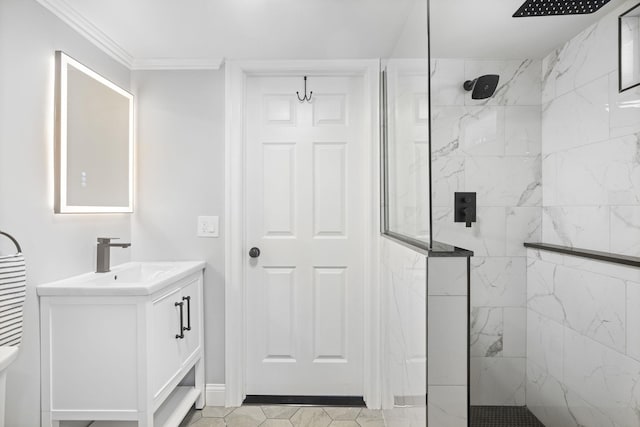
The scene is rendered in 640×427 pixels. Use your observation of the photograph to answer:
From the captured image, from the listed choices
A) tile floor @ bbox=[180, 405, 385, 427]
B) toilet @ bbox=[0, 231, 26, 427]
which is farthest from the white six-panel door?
toilet @ bbox=[0, 231, 26, 427]

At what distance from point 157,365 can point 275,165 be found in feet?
4.25

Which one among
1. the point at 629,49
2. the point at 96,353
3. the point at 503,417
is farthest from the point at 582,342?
the point at 96,353

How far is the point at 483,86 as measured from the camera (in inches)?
79.8

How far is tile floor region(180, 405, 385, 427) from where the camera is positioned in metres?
2.03

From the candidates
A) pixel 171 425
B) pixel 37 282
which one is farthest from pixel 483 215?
pixel 37 282

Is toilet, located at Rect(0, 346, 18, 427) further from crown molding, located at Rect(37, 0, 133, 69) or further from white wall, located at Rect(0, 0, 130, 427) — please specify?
crown molding, located at Rect(37, 0, 133, 69)

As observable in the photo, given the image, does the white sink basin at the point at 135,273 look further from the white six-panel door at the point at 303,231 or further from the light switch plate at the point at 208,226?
the white six-panel door at the point at 303,231

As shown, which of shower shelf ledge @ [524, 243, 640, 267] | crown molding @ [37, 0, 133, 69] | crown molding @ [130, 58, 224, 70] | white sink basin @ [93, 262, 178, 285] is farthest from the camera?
crown molding @ [130, 58, 224, 70]

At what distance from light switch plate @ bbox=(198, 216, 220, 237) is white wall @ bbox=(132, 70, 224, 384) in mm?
29

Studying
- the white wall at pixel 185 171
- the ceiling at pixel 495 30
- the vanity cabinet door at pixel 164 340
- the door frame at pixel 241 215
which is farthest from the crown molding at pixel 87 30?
the ceiling at pixel 495 30

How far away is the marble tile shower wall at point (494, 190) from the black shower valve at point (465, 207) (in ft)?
0.12

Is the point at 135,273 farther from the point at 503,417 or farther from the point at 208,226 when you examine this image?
the point at 503,417

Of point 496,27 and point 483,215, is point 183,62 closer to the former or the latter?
point 496,27

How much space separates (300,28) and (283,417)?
2166mm
